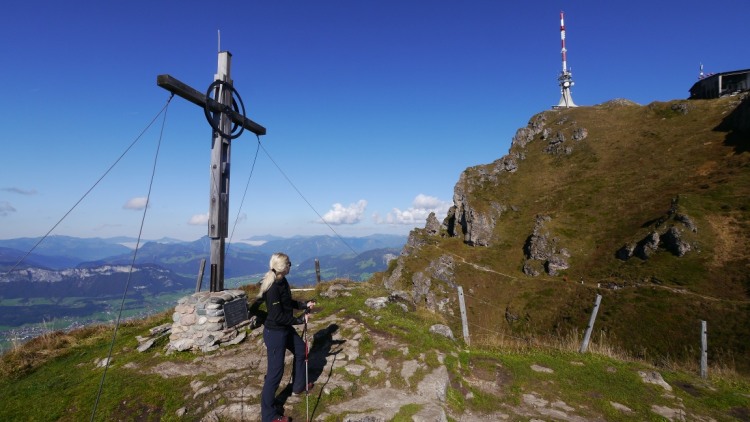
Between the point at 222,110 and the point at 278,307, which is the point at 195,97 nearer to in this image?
the point at 222,110

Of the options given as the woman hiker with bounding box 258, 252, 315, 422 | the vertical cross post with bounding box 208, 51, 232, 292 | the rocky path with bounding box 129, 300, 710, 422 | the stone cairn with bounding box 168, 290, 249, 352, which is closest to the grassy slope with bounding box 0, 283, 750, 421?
the rocky path with bounding box 129, 300, 710, 422

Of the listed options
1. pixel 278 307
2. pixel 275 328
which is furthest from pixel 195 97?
pixel 275 328

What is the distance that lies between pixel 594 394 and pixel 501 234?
362 ft

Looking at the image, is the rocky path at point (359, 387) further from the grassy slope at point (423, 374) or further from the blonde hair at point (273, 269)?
the blonde hair at point (273, 269)

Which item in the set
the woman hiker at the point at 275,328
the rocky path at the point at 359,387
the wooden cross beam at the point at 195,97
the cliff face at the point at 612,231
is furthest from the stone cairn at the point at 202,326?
the cliff face at the point at 612,231

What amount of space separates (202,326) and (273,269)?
576 centimetres

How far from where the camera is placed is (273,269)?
7.40 metres

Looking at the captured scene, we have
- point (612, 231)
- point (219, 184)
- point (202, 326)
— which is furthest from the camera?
point (612, 231)

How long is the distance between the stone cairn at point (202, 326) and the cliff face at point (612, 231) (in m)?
62.5

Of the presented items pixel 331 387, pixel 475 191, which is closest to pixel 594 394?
pixel 331 387

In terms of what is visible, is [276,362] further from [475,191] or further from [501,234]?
[475,191]

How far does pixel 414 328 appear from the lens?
39.8 feet

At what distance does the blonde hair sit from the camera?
7.19 m

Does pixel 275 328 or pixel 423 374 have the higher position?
pixel 275 328
